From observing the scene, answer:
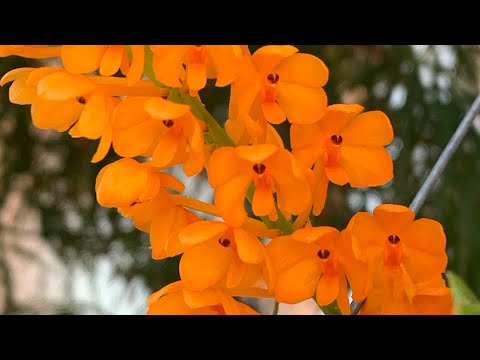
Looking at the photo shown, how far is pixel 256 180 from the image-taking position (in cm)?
37

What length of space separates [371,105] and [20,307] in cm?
79

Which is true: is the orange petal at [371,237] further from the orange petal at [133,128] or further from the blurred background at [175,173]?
the blurred background at [175,173]

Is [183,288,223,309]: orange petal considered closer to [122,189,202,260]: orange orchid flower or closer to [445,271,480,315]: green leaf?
[122,189,202,260]: orange orchid flower

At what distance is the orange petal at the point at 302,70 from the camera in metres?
0.38

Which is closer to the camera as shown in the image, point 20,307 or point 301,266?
point 301,266

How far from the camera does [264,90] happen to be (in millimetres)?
368

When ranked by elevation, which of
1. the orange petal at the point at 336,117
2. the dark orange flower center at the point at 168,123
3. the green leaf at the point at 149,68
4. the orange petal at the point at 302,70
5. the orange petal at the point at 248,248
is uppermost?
the green leaf at the point at 149,68

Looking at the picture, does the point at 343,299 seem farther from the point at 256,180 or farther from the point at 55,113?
the point at 55,113

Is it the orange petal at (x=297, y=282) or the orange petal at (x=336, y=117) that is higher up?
the orange petal at (x=336, y=117)

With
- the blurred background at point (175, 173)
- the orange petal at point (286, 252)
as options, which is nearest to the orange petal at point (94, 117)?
the orange petal at point (286, 252)

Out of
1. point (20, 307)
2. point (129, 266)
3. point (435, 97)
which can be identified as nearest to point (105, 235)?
point (129, 266)

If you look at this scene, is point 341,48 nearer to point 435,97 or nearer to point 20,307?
point 435,97

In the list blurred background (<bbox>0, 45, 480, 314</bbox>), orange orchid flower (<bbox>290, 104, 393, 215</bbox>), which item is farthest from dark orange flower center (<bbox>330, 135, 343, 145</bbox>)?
blurred background (<bbox>0, 45, 480, 314</bbox>)
